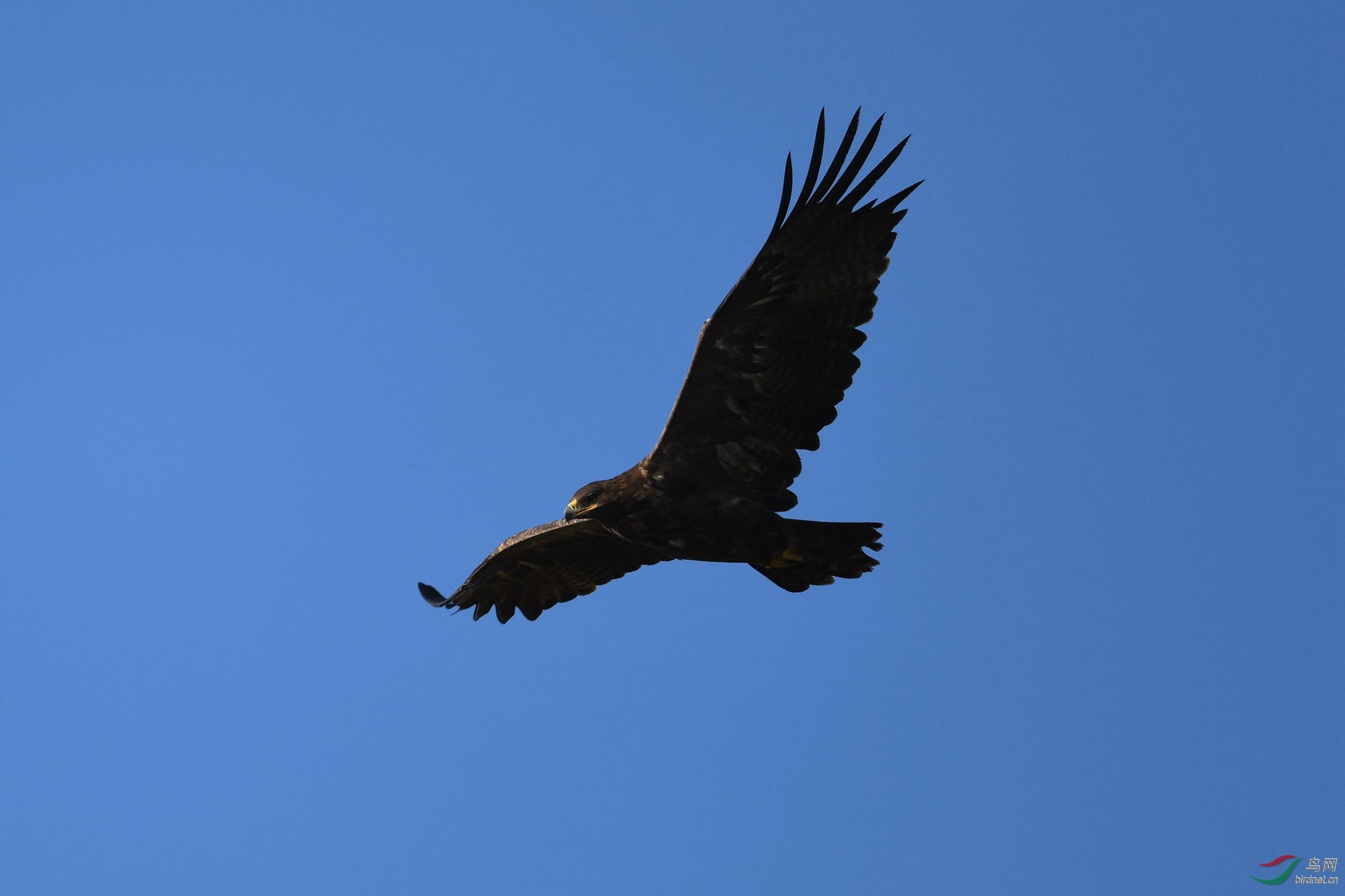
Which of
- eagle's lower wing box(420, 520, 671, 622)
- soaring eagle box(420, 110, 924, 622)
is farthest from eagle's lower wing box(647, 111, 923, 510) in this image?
eagle's lower wing box(420, 520, 671, 622)

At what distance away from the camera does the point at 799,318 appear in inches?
425

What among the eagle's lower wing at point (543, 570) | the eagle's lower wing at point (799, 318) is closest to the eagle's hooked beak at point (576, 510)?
the eagle's lower wing at point (799, 318)

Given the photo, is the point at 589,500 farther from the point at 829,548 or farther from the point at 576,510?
the point at 829,548

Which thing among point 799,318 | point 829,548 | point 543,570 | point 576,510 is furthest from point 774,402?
point 543,570

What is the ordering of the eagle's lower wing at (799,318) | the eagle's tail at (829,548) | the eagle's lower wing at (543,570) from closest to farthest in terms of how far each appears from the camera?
the eagle's lower wing at (799,318) < the eagle's tail at (829,548) < the eagle's lower wing at (543,570)

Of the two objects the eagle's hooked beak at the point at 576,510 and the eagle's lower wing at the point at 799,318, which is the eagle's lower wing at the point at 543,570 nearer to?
the eagle's hooked beak at the point at 576,510

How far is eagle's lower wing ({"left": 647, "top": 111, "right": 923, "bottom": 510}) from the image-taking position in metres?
10.7

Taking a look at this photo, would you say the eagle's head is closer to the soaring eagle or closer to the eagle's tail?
the soaring eagle

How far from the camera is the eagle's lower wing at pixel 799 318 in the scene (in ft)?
35.0

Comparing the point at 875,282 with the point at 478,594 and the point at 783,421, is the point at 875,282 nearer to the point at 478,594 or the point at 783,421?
the point at 783,421

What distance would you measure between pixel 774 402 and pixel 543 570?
135 inches

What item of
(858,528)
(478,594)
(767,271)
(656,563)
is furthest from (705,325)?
(478,594)

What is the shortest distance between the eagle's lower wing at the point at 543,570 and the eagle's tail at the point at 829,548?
1.96 metres

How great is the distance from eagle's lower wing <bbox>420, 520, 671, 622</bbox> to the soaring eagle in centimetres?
135
